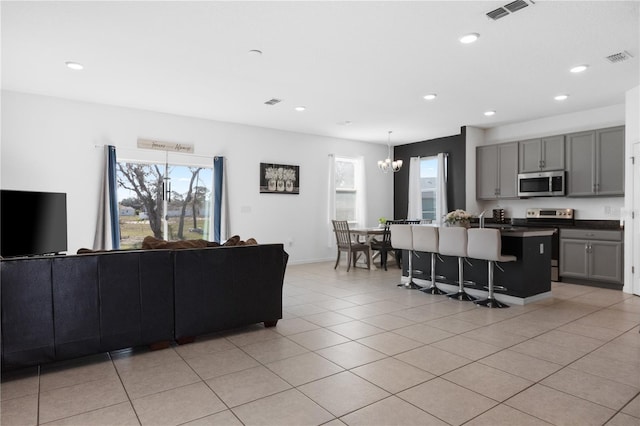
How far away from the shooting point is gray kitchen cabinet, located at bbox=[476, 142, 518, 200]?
710cm

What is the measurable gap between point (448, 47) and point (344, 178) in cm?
545

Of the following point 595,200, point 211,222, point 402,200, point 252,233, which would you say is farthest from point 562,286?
point 211,222

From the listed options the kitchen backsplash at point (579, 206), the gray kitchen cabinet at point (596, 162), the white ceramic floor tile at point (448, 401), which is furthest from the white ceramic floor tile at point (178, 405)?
the gray kitchen cabinet at point (596, 162)

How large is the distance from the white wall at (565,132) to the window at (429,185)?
114 cm

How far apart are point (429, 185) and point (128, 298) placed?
7.22m

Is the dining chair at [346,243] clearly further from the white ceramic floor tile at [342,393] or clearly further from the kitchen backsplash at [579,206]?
the white ceramic floor tile at [342,393]

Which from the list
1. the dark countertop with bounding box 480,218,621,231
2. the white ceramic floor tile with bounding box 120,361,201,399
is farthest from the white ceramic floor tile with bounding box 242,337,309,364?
the dark countertop with bounding box 480,218,621,231

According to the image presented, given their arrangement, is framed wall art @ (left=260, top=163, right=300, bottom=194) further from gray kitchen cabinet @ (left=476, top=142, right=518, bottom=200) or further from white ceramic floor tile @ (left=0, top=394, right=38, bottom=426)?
white ceramic floor tile @ (left=0, top=394, right=38, bottom=426)

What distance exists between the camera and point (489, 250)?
444cm

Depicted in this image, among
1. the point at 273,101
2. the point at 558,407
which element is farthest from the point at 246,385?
the point at 273,101

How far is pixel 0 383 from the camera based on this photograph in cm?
258

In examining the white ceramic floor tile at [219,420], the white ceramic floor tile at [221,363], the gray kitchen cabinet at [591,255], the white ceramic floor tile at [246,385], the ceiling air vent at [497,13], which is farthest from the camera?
the gray kitchen cabinet at [591,255]

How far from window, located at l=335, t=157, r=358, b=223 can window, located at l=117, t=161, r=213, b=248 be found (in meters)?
3.16

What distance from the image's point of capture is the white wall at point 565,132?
607 centimetres
